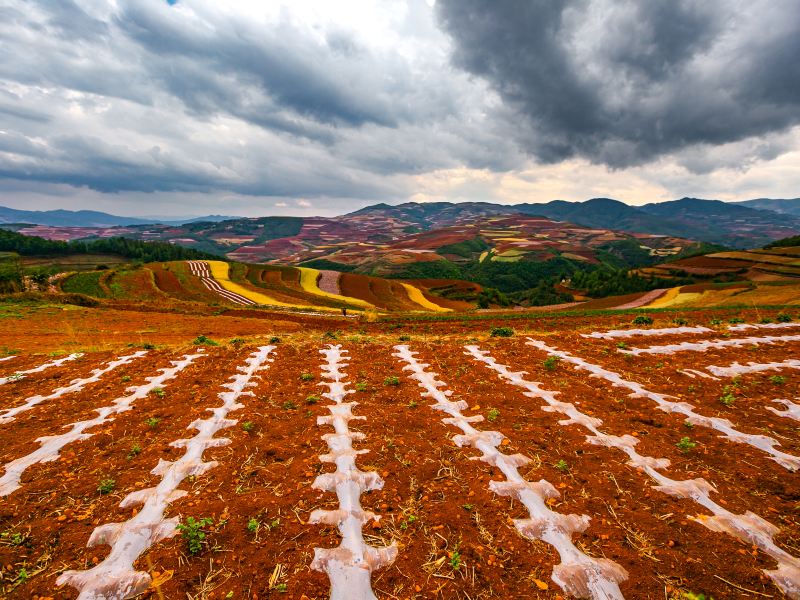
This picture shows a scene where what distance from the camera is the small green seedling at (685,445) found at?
20.5 ft

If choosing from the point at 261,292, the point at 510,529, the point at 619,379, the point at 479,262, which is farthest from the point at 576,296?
the point at 510,529

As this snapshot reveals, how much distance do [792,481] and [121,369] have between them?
1688 centimetres

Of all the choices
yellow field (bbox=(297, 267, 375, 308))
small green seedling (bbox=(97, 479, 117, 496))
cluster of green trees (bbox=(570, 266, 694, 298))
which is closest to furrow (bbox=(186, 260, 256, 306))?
yellow field (bbox=(297, 267, 375, 308))

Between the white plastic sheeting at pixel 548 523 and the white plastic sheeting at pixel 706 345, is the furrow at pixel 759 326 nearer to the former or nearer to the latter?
the white plastic sheeting at pixel 706 345

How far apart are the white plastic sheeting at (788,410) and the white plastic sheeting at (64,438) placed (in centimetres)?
1501

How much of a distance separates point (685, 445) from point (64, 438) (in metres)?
12.3

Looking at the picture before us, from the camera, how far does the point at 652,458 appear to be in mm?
Answer: 6113

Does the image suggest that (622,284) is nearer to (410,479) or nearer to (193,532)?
(410,479)

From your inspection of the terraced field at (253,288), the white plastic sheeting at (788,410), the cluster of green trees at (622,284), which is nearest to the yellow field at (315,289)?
the terraced field at (253,288)

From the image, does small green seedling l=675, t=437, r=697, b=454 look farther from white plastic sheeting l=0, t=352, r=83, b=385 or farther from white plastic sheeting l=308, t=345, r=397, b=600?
white plastic sheeting l=0, t=352, r=83, b=385

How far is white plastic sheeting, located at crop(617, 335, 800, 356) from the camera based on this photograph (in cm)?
1247

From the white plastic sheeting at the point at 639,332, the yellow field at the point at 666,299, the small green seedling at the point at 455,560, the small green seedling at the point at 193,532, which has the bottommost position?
the yellow field at the point at 666,299

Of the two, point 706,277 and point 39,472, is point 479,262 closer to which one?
point 706,277

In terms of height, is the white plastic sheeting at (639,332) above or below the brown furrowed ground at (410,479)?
below
